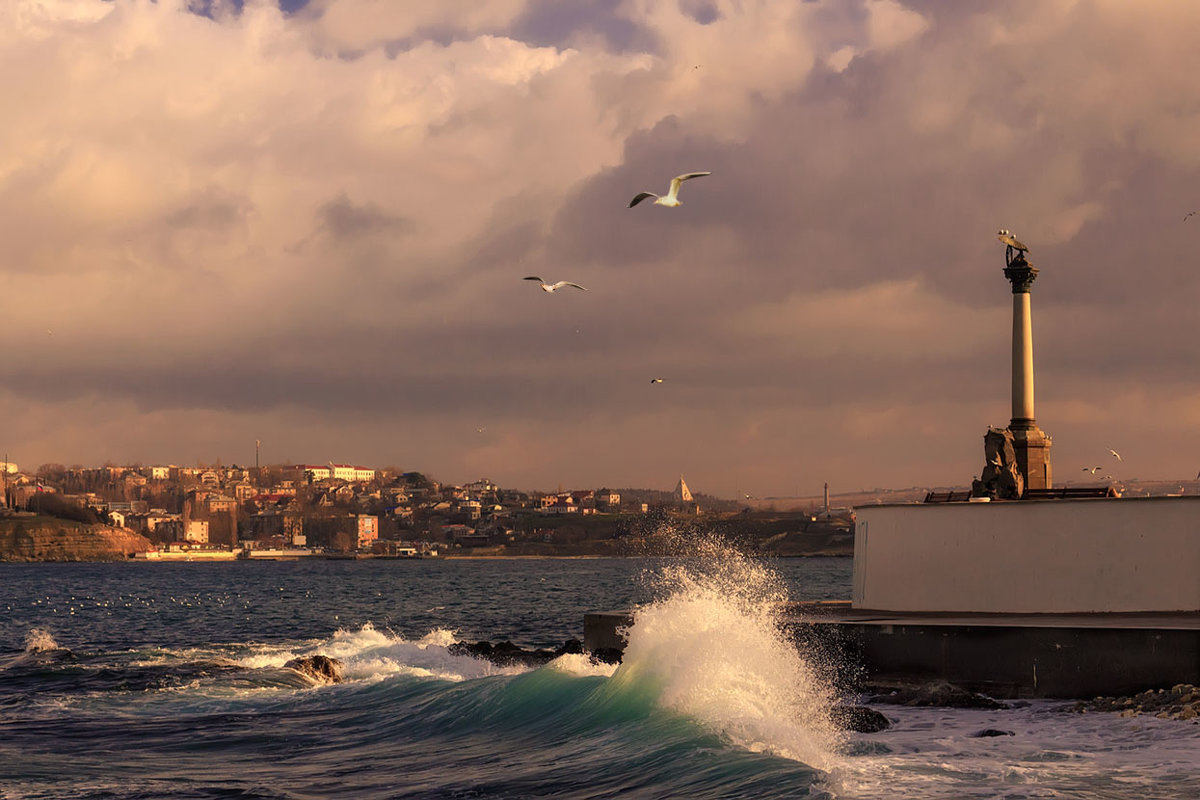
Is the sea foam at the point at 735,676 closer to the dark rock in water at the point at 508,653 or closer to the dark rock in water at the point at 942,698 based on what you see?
the dark rock in water at the point at 942,698

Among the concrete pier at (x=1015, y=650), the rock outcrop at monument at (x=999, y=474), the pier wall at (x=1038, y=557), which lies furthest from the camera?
the rock outcrop at monument at (x=999, y=474)

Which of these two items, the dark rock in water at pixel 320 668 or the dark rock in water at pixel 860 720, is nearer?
the dark rock in water at pixel 860 720

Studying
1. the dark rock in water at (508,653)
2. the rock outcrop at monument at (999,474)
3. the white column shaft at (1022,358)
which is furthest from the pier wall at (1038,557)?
the dark rock in water at (508,653)

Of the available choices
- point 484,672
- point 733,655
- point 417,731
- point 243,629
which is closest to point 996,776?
point 733,655

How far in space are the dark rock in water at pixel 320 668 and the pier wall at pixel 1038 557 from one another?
36.6ft

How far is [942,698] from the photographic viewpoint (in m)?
19.3

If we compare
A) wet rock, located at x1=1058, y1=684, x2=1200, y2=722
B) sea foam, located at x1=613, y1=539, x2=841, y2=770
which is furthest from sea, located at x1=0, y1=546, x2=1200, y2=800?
wet rock, located at x1=1058, y1=684, x2=1200, y2=722

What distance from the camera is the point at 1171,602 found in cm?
2256

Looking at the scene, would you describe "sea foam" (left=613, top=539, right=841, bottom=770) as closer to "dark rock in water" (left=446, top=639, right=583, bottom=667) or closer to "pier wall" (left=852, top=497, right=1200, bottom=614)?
"pier wall" (left=852, top=497, right=1200, bottom=614)

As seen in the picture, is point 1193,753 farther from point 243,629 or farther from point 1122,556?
point 243,629

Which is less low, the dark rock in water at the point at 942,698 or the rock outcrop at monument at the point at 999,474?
the rock outcrop at monument at the point at 999,474

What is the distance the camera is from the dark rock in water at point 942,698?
1909 centimetres

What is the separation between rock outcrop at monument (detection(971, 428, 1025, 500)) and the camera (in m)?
26.6

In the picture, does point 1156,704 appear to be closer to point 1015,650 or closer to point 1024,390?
point 1015,650
